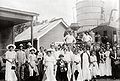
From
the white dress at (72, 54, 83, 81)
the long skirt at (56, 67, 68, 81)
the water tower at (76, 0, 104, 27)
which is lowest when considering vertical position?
the long skirt at (56, 67, 68, 81)

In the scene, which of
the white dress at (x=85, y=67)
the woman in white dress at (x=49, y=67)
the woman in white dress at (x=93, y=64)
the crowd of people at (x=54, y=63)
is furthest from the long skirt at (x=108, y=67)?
the woman in white dress at (x=49, y=67)

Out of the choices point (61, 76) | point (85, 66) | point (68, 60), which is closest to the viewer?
point (61, 76)

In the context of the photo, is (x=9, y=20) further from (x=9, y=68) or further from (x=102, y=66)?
(x=102, y=66)

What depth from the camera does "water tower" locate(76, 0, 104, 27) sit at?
25.2 m

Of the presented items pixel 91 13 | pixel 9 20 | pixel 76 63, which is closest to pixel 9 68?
pixel 76 63

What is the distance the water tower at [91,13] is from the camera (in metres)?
25.2

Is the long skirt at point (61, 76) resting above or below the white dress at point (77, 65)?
below

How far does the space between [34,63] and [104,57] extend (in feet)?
12.6

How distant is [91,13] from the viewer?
2525 cm

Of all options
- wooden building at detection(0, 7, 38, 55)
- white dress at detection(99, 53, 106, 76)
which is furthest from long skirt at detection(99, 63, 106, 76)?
wooden building at detection(0, 7, 38, 55)

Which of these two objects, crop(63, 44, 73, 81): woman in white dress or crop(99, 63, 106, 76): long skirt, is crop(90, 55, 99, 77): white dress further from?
crop(63, 44, 73, 81): woman in white dress

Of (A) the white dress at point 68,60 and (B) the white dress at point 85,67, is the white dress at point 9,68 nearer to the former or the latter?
(A) the white dress at point 68,60

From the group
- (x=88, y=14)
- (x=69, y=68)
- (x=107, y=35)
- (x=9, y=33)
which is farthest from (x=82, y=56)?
(x=88, y=14)

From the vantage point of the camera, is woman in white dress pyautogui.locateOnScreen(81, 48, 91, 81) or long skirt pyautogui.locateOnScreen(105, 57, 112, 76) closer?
woman in white dress pyautogui.locateOnScreen(81, 48, 91, 81)
